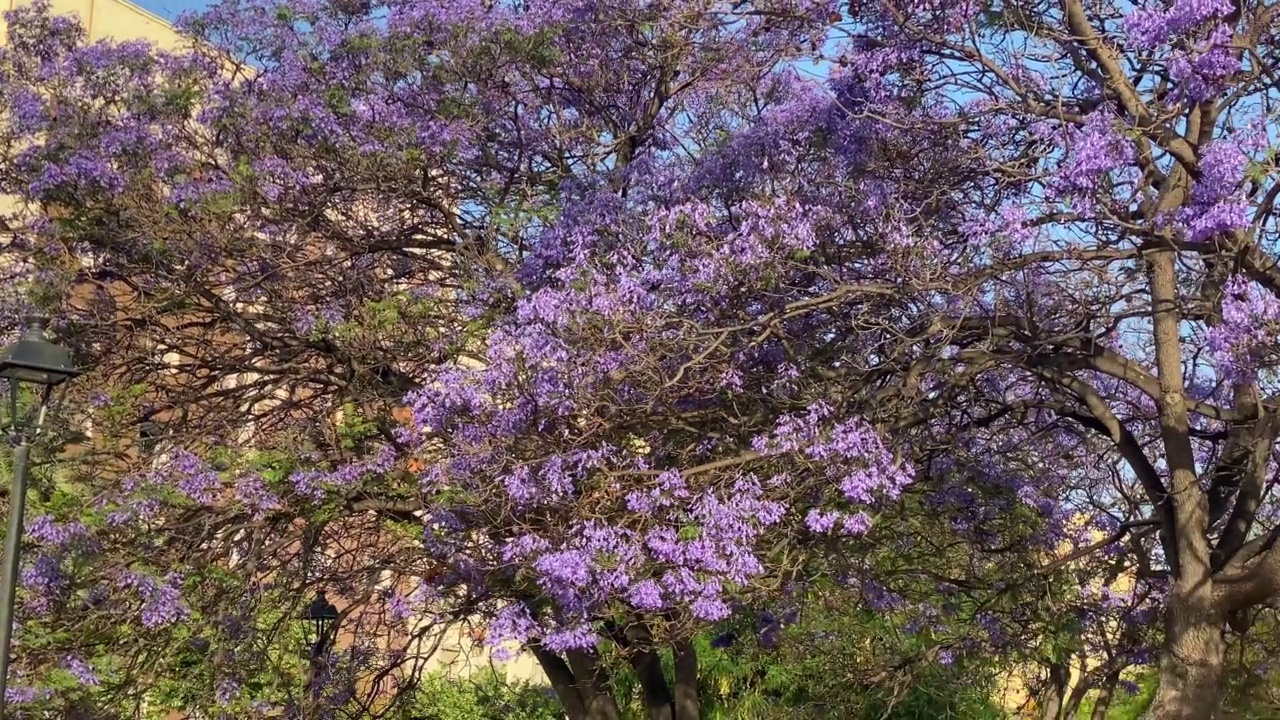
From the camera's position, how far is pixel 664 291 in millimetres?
8062

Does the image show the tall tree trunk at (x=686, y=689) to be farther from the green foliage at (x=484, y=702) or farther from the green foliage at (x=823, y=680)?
the green foliage at (x=484, y=702)

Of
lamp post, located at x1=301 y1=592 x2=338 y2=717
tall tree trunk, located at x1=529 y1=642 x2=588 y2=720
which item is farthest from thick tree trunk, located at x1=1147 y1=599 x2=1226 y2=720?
lamp post, located at x1=301 y1=592 x2=338 y2=717

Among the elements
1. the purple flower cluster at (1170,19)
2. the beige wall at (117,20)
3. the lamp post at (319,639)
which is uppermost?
the beige wall at (117,20)

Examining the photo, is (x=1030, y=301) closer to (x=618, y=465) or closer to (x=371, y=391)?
(x=618, y=465)

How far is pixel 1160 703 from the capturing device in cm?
751

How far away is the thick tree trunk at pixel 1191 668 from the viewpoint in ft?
24.1

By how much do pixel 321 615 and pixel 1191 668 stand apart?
613cm

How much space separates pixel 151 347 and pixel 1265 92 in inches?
312

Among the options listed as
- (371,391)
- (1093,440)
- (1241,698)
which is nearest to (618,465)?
(371,391)

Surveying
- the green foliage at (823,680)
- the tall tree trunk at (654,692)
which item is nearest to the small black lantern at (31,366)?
Result: the green foliage at (823,680)

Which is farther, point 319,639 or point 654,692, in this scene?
point 654,692

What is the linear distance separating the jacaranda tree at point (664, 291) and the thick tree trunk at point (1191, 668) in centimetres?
2

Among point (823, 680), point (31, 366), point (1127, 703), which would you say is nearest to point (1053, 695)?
point (823, 680)

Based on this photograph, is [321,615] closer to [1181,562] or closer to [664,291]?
[664,291]
